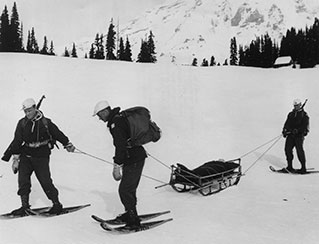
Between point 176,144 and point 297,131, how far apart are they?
16.3 feet

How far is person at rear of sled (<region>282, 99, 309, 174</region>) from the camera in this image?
11033 mm

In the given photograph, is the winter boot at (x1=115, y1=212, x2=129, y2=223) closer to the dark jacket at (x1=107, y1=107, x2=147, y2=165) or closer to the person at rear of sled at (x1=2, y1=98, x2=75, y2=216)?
the dark jacket at (x1=107, y1=107, x2=147, y2=165)

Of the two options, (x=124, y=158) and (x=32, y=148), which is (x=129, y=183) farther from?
(x=32, y=148)

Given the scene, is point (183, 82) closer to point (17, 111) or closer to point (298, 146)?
point (17, 111)

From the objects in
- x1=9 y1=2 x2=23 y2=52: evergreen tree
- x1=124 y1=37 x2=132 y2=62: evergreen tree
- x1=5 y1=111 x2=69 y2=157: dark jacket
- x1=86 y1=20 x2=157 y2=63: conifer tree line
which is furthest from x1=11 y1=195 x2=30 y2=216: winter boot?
x1=124 y1=37 x2=132 y2=62: evergreen tree

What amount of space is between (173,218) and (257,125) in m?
12.4

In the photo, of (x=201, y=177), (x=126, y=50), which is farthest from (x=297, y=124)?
(x=126, y=50)

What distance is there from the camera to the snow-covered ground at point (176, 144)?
6007mm

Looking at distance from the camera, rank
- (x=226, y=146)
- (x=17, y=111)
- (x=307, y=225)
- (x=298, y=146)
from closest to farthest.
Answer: (x=307, y=225) < (x=298, y=146) < (x=226, y=146) < (x=17, y=111)

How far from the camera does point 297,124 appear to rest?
11172mm

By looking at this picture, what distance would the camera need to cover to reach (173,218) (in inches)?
267

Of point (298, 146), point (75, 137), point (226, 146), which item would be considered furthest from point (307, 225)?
point (75, 137)

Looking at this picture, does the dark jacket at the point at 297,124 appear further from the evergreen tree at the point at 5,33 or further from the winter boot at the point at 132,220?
the evergreen tree at the point at 5,33

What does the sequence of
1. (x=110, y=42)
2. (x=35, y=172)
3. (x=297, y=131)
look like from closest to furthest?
(x=35, y=172) < (x=297, y=131) < (x=110, y=42)
